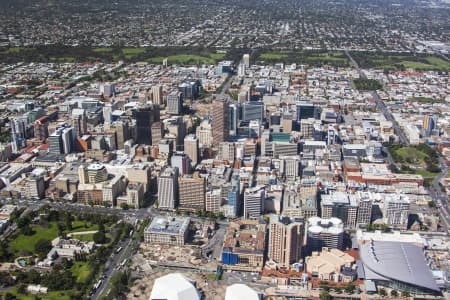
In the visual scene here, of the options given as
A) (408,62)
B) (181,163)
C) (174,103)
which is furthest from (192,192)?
(408,62)

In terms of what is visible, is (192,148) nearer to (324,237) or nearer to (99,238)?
(99,238)

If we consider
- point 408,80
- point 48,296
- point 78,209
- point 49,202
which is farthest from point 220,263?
point 408,80

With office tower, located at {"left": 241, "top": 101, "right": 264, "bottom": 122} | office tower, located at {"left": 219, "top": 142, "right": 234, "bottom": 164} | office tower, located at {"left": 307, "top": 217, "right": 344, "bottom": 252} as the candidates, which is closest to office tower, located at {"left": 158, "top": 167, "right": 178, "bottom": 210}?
office tower, located at {"left": 219, "top": 142, "right": 234, "bottom": 164}

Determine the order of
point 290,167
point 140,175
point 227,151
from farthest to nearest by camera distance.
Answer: point 227,151 → point 290,167 → point 140,175

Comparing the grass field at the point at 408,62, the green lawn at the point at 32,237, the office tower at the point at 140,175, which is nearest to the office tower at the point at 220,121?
the office tower at the point at 140,175

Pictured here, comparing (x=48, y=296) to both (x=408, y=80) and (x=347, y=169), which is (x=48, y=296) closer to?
(x=347, y=169)

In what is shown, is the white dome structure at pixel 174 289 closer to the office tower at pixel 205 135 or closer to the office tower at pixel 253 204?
the office tower at pixel 253 204
